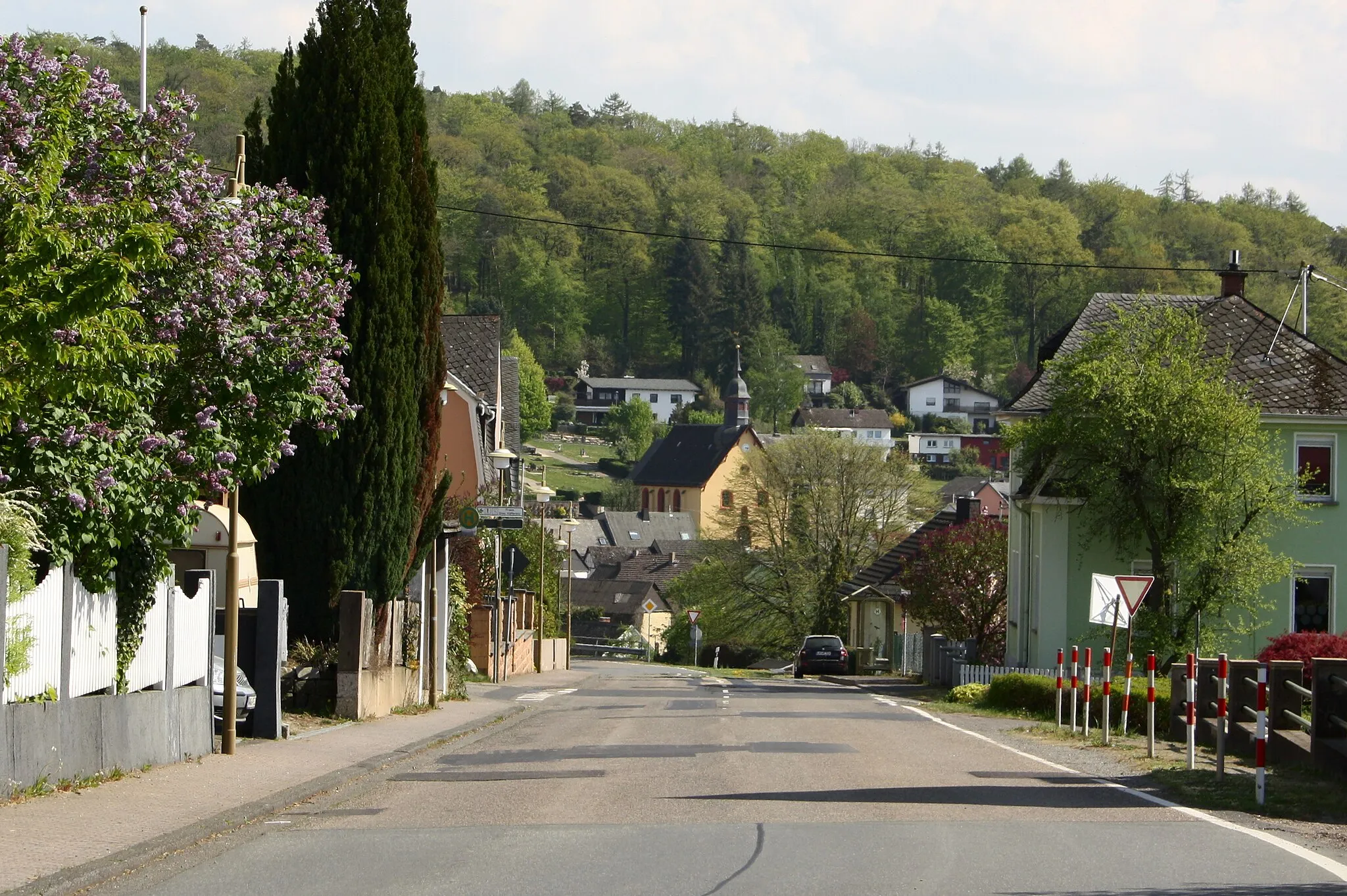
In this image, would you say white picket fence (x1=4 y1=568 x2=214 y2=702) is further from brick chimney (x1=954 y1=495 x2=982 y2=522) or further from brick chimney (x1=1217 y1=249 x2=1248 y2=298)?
brick chimney (x1=954 y1=495 x2=982 y2=522)

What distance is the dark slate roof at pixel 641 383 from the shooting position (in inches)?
6934

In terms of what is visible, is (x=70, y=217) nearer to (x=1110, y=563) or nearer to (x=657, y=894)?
(x=657, y=894)

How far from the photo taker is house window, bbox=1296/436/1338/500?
118 feet

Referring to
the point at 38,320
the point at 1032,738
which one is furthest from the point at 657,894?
the point at 1032,738

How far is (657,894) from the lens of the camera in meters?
8.43

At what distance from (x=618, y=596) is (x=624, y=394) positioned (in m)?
63.5

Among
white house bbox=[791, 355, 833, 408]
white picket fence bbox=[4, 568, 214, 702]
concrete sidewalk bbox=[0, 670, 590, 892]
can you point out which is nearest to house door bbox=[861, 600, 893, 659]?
concrete sidewalk bbox=[0, 670, 590, 892]

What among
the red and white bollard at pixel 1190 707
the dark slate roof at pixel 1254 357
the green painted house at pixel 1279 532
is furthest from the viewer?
the dark slate roof at pixel 1254 357

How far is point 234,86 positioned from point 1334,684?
Result: 273 ft

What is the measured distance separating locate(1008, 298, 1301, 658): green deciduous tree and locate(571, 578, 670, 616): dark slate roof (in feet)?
262

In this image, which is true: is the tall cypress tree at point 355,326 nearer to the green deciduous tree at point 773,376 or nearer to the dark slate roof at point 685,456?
the dark slate roof at point 685,456

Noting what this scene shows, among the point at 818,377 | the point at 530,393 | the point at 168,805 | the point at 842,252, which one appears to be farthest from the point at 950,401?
the point at 168,805

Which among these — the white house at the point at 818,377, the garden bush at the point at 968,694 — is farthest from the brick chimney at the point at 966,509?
the white house at the point at 818,377

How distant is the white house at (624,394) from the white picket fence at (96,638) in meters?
159
